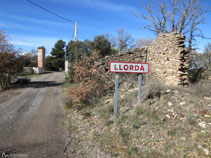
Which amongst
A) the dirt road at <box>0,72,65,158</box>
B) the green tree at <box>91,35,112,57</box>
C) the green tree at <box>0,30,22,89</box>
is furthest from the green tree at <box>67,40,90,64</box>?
the dirt road at <box>0,72,65,158</box>

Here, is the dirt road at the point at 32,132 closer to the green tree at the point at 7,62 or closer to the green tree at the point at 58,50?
the green tree at the point at 7,62

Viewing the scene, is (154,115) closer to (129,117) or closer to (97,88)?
(129,117)

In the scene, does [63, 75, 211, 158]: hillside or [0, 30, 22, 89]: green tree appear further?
[0, 30, 22, 89]: green tree

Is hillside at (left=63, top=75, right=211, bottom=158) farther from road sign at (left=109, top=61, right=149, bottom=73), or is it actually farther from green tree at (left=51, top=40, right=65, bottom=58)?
green tree at (left=51, top=40, right=65, bottom=58)

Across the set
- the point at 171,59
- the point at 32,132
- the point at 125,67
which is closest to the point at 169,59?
the point at 171,59

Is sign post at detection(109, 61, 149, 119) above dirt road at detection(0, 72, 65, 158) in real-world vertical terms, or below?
above

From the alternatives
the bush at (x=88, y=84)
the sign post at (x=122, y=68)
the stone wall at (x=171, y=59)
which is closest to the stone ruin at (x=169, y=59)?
the stone wall at (x=171, y=59)

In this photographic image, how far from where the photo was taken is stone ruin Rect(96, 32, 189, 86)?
6.95m

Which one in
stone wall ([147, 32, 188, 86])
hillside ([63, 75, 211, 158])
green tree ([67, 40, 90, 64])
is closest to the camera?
hillside ([63, 75, 211, 158])

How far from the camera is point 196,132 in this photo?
3.66 m

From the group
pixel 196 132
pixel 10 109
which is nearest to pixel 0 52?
pixel 10 109

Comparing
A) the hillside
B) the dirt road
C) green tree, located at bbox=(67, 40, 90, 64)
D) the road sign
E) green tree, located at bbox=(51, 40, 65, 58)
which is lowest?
the dirt road

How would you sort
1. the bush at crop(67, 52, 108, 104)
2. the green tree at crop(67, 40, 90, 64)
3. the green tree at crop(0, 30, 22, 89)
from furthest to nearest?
the green tree at crop(67, 40, 90, 64) → the green tree at crop(0, 30, 22, 89) → the bush at crop(67, 52, 108, 104)

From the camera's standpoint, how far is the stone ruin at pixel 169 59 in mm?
6952
